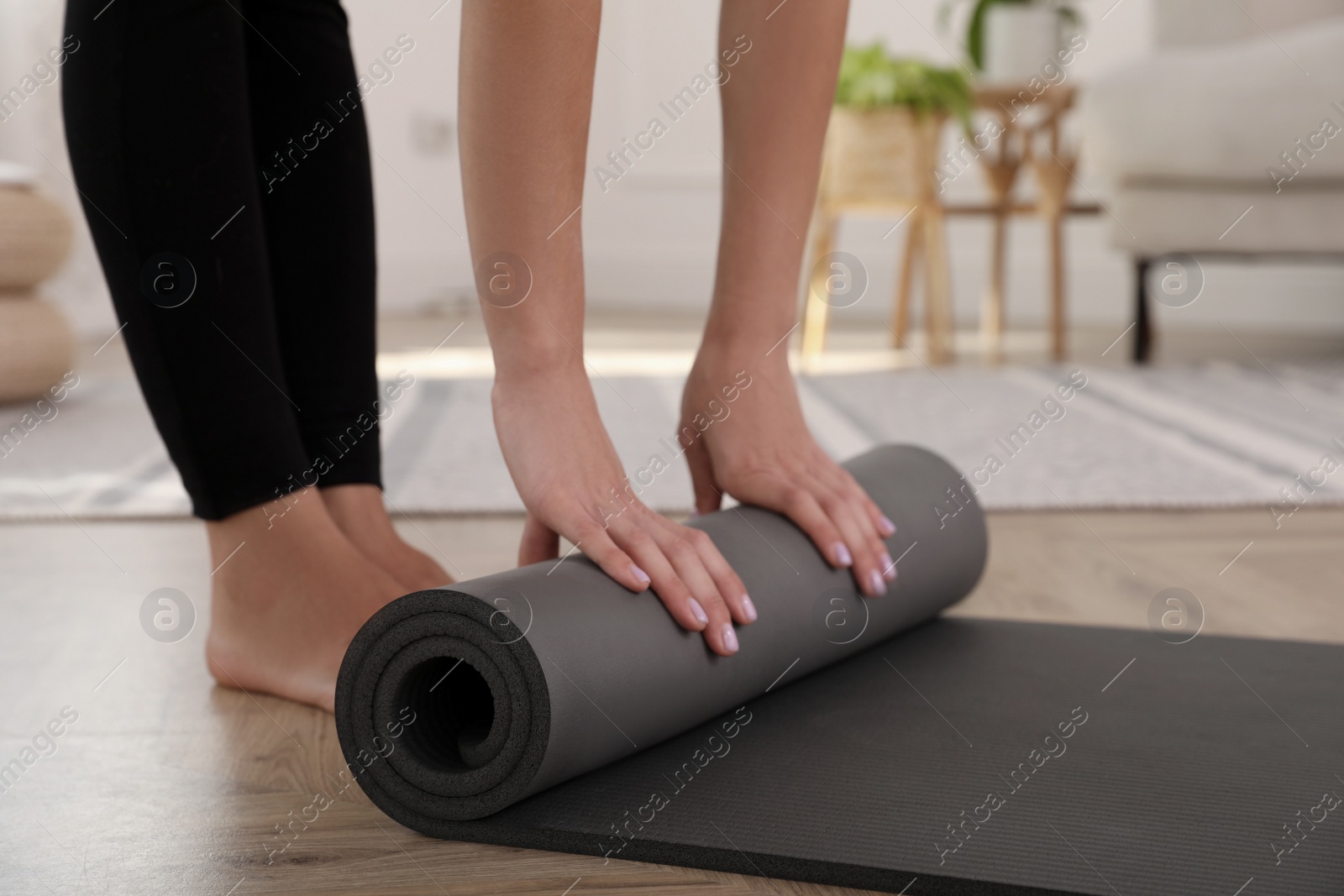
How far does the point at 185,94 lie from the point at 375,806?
506mm

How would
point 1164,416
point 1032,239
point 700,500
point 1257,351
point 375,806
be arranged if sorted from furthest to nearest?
point 1032,239
point 1257,351
point 1164,416
point 700,500
point 375,806

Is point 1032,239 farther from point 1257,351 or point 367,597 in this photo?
point 367,597

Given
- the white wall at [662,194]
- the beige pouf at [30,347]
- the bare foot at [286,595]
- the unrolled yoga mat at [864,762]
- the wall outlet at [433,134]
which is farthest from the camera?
the wall outlet at [433,134]

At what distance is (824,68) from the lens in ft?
3.16

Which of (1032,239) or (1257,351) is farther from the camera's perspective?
(1032,239)

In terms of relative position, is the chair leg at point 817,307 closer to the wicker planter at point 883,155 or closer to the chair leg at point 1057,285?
the wicker planter at point 883,155

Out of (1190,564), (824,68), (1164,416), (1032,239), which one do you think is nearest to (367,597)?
(824,68)

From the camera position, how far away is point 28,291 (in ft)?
8.18

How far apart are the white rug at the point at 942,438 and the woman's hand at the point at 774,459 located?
21mm

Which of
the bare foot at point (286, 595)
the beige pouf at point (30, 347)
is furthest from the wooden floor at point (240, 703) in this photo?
the beige pouf at point (30, 347)

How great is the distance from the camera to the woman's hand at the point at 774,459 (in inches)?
36.1

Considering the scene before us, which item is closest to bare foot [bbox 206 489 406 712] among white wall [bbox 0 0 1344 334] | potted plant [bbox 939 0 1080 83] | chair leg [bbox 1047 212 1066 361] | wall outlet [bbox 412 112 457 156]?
chair leg [bbox 1047 212 1066 361]

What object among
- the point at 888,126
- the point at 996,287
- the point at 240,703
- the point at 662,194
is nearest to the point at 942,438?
the point at 888,126

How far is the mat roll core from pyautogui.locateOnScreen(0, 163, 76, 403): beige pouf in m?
1.94
